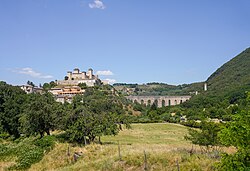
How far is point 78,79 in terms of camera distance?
16300 centimetres

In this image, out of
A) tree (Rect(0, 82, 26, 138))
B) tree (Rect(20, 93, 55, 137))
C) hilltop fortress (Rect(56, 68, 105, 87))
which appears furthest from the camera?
hilltop fortress (Rect(56, 68, 105, 87))

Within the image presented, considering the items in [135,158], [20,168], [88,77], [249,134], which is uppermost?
[88,77]

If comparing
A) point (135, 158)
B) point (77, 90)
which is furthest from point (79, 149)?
point (77, 90)

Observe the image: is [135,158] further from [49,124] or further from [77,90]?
[77,90]

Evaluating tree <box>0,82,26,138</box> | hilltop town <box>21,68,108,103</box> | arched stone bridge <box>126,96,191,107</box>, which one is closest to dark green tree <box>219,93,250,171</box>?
tree <box>0,82,26,138</box>

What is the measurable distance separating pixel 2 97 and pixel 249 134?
175ft

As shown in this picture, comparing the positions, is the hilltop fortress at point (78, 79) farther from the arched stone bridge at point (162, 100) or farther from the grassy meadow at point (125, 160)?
the grassy meadow at point (125, 160)

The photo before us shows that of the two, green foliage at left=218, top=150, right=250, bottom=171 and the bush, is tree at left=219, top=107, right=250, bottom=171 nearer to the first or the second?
green foliage at left=218, top=150, right=250, bottom=171

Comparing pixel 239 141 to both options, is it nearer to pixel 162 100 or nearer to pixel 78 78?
pixel 162 100

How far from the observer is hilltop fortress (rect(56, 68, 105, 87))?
156750mm

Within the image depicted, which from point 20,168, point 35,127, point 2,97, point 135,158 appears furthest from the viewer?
point 2,97

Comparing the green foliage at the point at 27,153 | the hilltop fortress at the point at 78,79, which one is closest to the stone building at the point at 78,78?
the hilltop fortress at the point at 78,79

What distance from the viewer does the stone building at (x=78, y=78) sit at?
156837 mm

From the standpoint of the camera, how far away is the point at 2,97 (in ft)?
179
